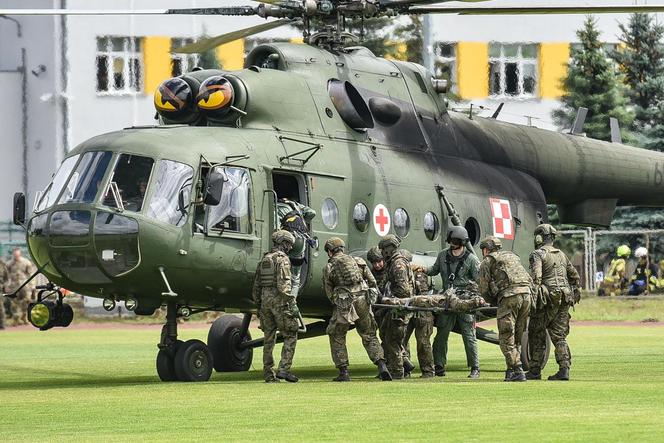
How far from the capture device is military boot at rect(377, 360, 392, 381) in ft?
61.0

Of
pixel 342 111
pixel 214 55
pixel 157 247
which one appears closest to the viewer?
pixel 157 247

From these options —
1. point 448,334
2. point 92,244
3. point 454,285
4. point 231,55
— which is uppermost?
point 231,55

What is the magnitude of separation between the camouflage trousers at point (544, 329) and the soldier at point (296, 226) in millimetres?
3030

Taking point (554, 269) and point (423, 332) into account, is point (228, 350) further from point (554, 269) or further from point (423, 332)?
point (554, 269)

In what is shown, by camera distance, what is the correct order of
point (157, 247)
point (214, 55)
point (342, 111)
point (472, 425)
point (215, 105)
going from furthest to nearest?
point (214, 55) → point (342, 111) → point (215, 105) → point (157, 247) → point (472, 425)

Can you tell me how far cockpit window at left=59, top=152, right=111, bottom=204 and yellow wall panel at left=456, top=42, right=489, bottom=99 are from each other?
27.8 m

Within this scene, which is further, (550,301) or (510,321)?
(550,301)

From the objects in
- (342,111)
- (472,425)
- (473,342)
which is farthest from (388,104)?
(472,425)

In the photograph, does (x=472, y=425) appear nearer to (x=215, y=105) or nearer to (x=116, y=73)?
(x=215, y=105)

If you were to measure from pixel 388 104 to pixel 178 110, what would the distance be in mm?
3383

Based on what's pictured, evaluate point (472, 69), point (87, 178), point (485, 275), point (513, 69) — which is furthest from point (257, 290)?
point (513, 69)

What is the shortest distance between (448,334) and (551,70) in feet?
98.1

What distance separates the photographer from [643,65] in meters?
48.4

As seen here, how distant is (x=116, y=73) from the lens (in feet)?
158
